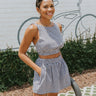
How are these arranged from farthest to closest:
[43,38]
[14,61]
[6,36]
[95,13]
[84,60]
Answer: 1. [95,13]
2. [84,60]
3. [6,36]
4. [14,61]
5. [43,38]

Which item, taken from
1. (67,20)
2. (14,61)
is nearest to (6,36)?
(14,61)

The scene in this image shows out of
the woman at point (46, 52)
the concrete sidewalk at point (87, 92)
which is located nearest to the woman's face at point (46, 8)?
Result: the woman at point (46, 52)

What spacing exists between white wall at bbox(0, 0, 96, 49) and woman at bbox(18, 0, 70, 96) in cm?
276

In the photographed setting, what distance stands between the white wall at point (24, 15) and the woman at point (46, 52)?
2.76m

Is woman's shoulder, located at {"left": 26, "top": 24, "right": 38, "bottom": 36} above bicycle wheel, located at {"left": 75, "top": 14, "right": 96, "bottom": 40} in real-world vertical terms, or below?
above

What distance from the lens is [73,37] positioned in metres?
5.74

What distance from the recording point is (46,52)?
2.21m

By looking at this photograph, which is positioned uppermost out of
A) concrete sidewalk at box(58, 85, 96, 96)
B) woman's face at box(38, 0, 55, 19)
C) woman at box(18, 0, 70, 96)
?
woman's face at box(38, 0, 55, 19)

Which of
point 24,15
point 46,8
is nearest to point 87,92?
point 24,15

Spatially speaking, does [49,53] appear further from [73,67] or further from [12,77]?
[73,67]

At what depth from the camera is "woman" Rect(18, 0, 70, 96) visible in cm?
213

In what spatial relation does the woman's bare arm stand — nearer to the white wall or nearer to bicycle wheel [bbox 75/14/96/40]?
the white wall

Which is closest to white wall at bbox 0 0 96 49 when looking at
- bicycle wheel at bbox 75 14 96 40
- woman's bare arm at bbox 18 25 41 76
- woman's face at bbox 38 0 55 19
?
bicycle wheel at bbox 75 14 96 40

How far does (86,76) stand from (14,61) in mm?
2036
